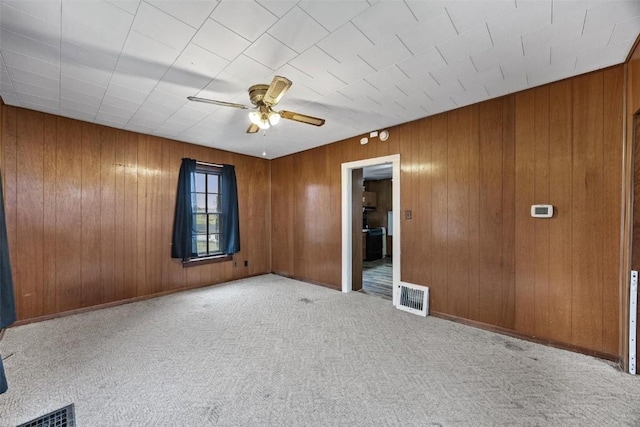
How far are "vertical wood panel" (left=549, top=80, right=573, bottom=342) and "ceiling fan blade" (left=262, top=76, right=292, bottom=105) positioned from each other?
8.19 feet

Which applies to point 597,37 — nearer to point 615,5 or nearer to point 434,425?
point 615,5

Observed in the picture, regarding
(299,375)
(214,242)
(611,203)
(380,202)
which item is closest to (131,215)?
(214,242)

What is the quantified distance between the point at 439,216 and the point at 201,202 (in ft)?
12.6

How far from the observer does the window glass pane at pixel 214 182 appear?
15.6ft

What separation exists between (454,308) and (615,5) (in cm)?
282

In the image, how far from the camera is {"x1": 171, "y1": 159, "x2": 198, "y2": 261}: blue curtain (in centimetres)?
416

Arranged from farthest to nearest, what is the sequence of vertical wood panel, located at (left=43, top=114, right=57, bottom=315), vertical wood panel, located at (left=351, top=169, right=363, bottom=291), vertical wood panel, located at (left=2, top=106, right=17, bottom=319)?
vertical wood panel, located at (left=351, top=169, right=363, bottom=291) → vertical wood panel, located at (left=43, top=114, right=57, bottom=315) → vertical wood panel, located at (left=2, top=106, right=17, bottom=319)

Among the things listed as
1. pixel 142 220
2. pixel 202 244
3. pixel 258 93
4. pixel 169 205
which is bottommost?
pixel 202 244

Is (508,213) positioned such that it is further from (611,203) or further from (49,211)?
(49,211)

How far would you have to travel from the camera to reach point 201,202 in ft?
15.1

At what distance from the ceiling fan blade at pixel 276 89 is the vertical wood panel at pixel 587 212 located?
8.50ft

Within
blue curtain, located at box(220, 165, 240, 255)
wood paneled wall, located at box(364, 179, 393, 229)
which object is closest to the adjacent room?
blue curtain, located at box(220, 165, 240, 255)

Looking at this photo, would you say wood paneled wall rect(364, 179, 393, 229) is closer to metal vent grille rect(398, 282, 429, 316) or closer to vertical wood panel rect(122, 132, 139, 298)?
metal vent grille rect(398, 282, 429, 316)

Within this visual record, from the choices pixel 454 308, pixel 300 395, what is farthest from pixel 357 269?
pixel 300 395
